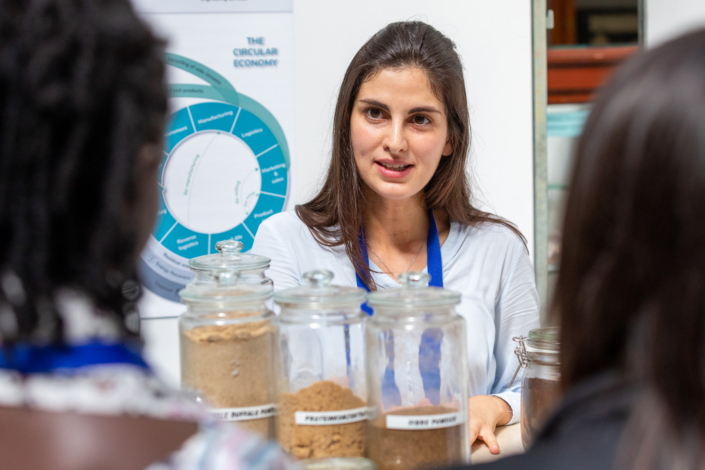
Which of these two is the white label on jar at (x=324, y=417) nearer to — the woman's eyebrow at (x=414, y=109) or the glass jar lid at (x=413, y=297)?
the glass jar lid at (x=413, y=297)

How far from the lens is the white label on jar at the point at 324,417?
0.73 metres

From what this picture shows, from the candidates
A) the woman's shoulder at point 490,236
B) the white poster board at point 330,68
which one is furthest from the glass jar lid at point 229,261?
the white poster board at point 330,68

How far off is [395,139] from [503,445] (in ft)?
2.38

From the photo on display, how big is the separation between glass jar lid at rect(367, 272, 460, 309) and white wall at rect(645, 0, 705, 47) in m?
2.21

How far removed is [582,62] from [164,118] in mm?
2207

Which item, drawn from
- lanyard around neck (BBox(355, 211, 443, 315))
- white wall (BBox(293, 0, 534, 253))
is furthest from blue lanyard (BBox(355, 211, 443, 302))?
white wall (BBox(293, 0, 534, 253))

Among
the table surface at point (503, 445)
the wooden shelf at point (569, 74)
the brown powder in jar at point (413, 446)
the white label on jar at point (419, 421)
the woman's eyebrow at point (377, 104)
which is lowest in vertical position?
the table surface at point (503, 445)

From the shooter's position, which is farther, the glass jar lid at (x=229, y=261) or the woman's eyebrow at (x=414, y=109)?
the woman's eyebrow at (x=414, y=109)

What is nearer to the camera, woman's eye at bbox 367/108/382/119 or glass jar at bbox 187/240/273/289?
glass jar at bbox 187/240/273/289

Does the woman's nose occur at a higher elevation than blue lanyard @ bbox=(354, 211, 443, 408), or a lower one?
higher

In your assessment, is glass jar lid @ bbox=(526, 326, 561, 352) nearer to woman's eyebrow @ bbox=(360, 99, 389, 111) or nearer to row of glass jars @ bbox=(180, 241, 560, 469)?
row of glass jars @ bbox=(180, 241, 560, 469)

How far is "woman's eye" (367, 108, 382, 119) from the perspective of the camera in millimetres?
1520

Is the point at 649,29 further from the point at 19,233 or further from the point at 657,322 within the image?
the point at 19,233

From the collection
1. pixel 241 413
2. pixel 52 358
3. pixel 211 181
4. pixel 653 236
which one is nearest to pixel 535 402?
pixel 241 413
